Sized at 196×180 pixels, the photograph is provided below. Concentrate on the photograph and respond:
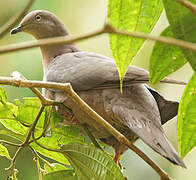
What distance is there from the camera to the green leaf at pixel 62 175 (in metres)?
1.57

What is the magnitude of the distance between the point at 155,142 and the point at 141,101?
441 mm

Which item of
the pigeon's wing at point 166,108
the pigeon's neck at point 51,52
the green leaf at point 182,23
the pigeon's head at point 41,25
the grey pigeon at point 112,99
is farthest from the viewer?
the pigeon's head at point 41,25

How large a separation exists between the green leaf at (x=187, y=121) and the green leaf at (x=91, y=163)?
0.86ft

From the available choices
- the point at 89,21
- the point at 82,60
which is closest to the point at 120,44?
the point at 82,60

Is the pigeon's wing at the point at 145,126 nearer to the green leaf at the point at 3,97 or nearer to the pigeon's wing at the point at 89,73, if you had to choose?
the pigeon's wing at the point at 89,73

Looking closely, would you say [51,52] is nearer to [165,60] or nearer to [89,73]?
[89,73]

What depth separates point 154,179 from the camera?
4.81 meters

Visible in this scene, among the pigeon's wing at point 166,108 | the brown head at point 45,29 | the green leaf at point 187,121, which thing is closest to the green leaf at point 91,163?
the green leaf at point 187,121

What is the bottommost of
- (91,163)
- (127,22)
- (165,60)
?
(91,163)

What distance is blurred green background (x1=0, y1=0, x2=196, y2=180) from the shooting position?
4633mm

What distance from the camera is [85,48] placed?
594 cm

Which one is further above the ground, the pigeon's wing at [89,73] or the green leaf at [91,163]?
the pigeon's wing at [89,73]

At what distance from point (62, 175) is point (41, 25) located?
5.63 feet

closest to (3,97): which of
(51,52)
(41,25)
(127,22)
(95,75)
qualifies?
(127,22)
